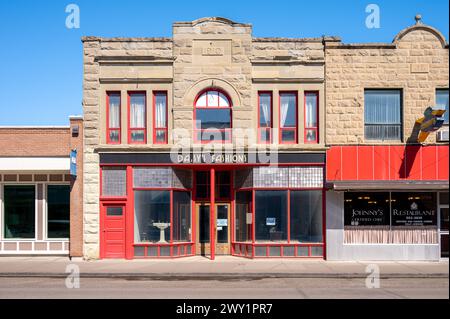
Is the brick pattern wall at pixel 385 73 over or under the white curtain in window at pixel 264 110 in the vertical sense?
over

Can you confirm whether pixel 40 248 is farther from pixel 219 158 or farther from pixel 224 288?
pixel 224 288

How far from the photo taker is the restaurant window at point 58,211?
24000mm

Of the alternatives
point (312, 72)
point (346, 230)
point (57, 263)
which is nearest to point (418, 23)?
point (312, 72)

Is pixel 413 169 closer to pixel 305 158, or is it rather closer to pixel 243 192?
pixel 305 158

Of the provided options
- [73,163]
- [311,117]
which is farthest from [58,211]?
[311,117]

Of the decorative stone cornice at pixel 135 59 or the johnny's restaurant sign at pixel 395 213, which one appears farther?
the decorative stone cornice at pixel 135 59

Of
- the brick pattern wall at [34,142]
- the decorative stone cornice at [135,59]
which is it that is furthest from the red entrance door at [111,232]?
the decorative stone cornice at [135,59]

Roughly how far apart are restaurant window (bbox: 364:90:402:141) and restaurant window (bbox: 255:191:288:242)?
4684mm

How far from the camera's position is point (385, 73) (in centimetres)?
2305

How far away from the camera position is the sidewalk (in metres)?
19.1

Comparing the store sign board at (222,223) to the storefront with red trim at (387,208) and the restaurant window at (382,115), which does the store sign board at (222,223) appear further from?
the restaurant window at (382,115)

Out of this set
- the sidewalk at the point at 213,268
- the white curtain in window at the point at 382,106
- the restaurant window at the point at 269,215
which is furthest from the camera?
the white curtain in window at the point at 382,106

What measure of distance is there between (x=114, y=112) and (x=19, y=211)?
6.14m

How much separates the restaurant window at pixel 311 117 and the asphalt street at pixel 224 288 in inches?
270
